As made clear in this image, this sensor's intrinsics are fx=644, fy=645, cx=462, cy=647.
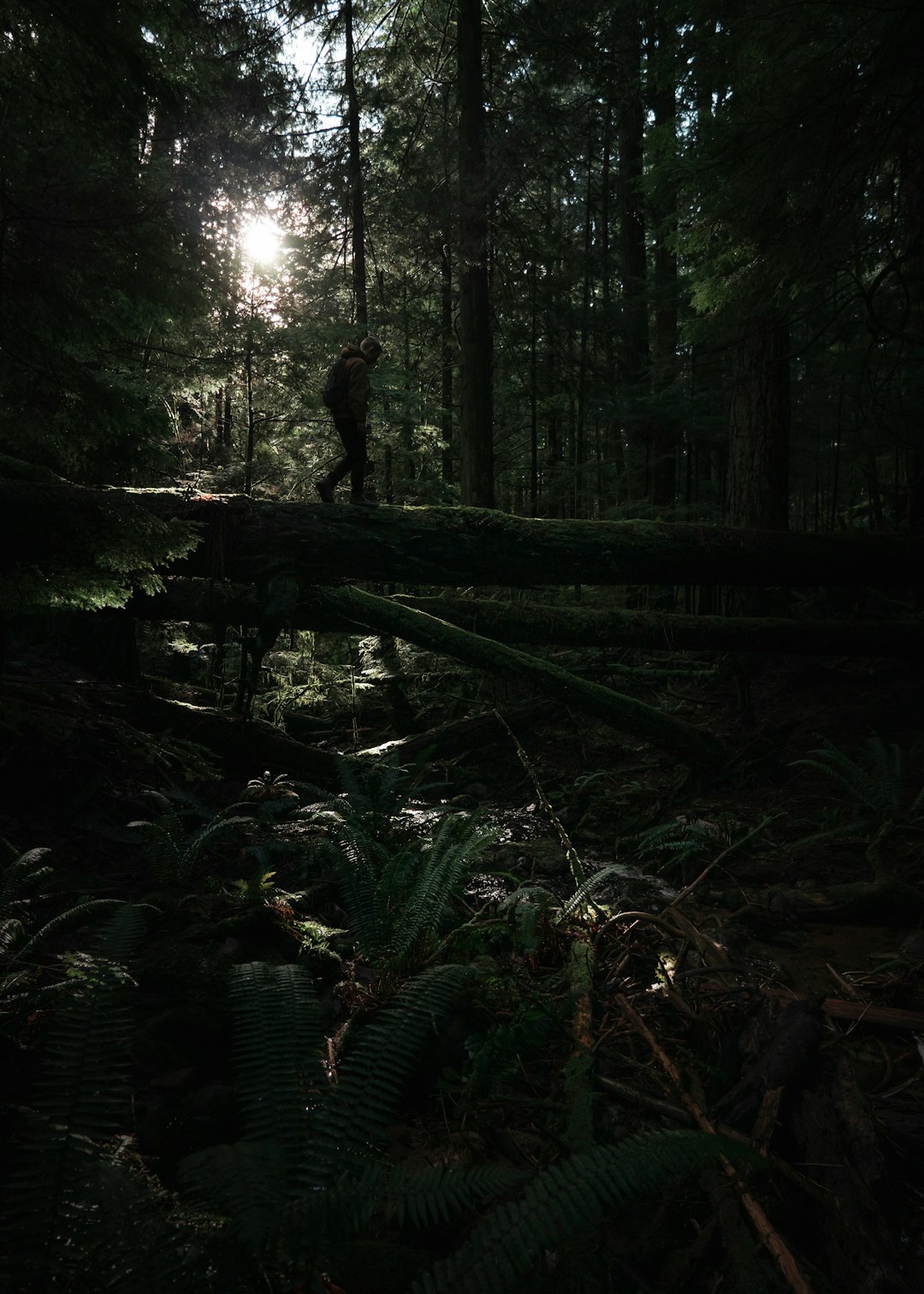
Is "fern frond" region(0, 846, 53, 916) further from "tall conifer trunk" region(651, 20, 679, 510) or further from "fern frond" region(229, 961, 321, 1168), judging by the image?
"tall conifer trunk" region(651, 20, 679, 510)

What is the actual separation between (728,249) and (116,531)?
6.51 m

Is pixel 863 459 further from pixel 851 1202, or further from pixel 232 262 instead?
pixel 851 1202

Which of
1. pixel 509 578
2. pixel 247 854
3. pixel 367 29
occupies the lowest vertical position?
pixel 247 854

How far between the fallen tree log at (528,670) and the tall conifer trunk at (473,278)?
3.92m

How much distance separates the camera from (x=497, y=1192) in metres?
1.66

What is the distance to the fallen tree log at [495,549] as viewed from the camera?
20.7ft

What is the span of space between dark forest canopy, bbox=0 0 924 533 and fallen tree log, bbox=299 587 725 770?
2.76m

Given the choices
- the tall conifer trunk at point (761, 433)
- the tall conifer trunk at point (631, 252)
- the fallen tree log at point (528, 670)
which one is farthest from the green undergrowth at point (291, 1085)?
the tall conifer trunk at point (631, 252)

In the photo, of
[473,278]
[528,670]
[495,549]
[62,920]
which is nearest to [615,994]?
[62,920]

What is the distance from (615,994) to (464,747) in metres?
4.77

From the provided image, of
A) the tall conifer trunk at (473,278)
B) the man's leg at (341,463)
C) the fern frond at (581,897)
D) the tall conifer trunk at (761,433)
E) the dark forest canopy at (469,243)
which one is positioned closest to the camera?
the fern frond at (581,897)

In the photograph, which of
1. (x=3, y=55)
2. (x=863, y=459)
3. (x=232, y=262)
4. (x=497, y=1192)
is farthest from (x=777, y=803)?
(x=863, y=459)

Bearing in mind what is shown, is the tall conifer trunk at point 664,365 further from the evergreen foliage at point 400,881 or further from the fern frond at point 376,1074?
the fern frond at point 376,1074

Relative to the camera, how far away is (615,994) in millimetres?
2846
